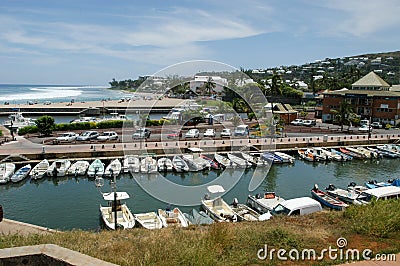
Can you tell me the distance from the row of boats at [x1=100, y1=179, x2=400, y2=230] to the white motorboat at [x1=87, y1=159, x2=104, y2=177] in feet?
19.3

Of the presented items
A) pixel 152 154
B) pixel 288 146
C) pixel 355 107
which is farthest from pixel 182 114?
pixel 355 107

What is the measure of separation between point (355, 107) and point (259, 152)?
2095 centimetres

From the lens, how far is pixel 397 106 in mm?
36375

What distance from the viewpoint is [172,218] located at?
42.0 feet

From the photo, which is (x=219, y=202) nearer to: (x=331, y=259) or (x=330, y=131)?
(x=331, y=259)

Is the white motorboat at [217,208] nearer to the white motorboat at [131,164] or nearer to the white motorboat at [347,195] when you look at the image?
the white motorboat at [347,195]

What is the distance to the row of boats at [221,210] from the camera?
1252cm

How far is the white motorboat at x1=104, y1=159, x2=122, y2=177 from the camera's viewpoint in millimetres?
19375

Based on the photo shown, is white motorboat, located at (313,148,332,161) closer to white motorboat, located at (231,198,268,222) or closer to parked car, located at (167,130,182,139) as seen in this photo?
parked car, located at (167,130,182,139)

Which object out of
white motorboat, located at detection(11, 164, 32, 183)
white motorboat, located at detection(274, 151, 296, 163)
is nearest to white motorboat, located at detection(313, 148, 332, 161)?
white motorboat, located at detection(274, 151, 296, 163)

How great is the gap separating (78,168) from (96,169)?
1038 mm

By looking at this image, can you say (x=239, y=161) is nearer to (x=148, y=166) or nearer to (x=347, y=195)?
(x=148, y=166)

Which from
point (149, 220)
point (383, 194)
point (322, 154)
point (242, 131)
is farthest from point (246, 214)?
point (242, 131)

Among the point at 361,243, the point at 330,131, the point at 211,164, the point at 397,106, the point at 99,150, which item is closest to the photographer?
the point at 361,243
